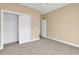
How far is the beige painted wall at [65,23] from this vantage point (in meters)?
4.54

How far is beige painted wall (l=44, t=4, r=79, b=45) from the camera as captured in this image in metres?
4.54

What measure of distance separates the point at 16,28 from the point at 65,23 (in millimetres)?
2835

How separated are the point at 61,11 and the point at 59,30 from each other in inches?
45.5

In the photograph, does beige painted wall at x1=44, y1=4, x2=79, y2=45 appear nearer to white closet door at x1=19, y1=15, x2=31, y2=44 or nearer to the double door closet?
white closet door at x1=19, y1=15, x2=31, y2=44

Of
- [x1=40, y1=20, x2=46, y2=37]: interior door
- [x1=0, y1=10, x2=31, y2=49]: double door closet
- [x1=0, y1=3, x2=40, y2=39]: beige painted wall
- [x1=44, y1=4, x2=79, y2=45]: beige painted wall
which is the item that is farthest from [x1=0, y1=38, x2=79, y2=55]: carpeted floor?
[x1=40, y1=20, x2=46, y2=37]: interior door

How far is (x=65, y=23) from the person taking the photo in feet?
17.1

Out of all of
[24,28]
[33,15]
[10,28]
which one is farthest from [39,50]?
[33,15]

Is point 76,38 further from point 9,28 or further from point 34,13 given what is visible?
point 9,28

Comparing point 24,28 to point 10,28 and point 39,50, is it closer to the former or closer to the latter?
point 10,28

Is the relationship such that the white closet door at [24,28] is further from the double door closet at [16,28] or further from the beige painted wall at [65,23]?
the beige painted wall at [65,23]

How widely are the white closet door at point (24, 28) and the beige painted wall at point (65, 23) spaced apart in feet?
4.79

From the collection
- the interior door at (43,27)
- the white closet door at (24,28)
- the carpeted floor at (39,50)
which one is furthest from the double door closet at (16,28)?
the interior door at (43,27)
